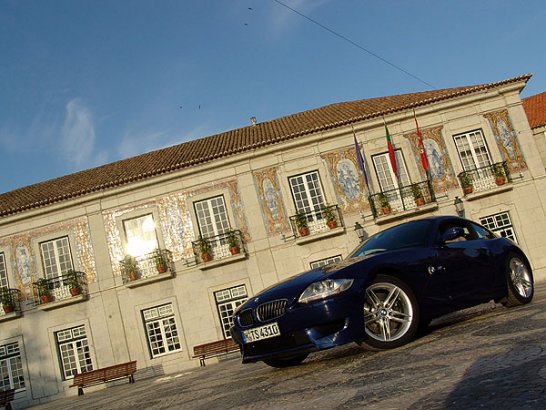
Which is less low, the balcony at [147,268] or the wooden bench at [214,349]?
the balcony at [147,268]

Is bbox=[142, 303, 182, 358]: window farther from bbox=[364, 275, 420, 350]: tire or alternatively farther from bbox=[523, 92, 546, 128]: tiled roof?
bbox=[523, 92, 546, 128]: tiled roof

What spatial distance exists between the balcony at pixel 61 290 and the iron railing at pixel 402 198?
12424 mm

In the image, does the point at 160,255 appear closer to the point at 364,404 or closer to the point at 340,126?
the point at 340,126

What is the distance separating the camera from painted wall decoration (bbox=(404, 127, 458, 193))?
20344mm

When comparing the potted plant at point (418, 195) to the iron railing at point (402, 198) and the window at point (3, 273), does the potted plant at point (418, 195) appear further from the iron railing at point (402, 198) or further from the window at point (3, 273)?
the window at point (3, 273)

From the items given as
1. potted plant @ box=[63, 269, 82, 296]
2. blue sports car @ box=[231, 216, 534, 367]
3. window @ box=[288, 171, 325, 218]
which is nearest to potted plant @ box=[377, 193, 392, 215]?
window @ box=[288, 171, 325, 218]

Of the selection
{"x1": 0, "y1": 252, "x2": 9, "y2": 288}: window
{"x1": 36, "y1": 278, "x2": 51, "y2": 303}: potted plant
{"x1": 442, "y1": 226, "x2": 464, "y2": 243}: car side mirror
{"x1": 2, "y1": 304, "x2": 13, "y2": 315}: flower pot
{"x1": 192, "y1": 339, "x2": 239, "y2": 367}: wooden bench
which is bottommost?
{"x1": 192, "y1": 339, "x2": 239, "y2": 367}: wooden bench

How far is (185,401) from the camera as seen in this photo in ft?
15.8

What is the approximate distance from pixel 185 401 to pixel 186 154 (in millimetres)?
18425

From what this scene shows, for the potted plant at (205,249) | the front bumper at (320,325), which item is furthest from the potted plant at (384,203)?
the front bumper at (320,325)

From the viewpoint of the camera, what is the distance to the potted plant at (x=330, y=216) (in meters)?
19.6

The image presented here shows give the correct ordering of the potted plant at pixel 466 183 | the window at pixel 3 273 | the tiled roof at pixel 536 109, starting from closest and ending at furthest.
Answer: the potted plant at pixel 466 183 < the window at pixel 3 273 < the tiled roof at pixel 536 109

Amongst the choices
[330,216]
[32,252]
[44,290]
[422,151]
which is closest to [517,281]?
[330,216]

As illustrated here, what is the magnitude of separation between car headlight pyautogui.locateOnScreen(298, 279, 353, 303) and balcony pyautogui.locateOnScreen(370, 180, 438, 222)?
15.7 meters
